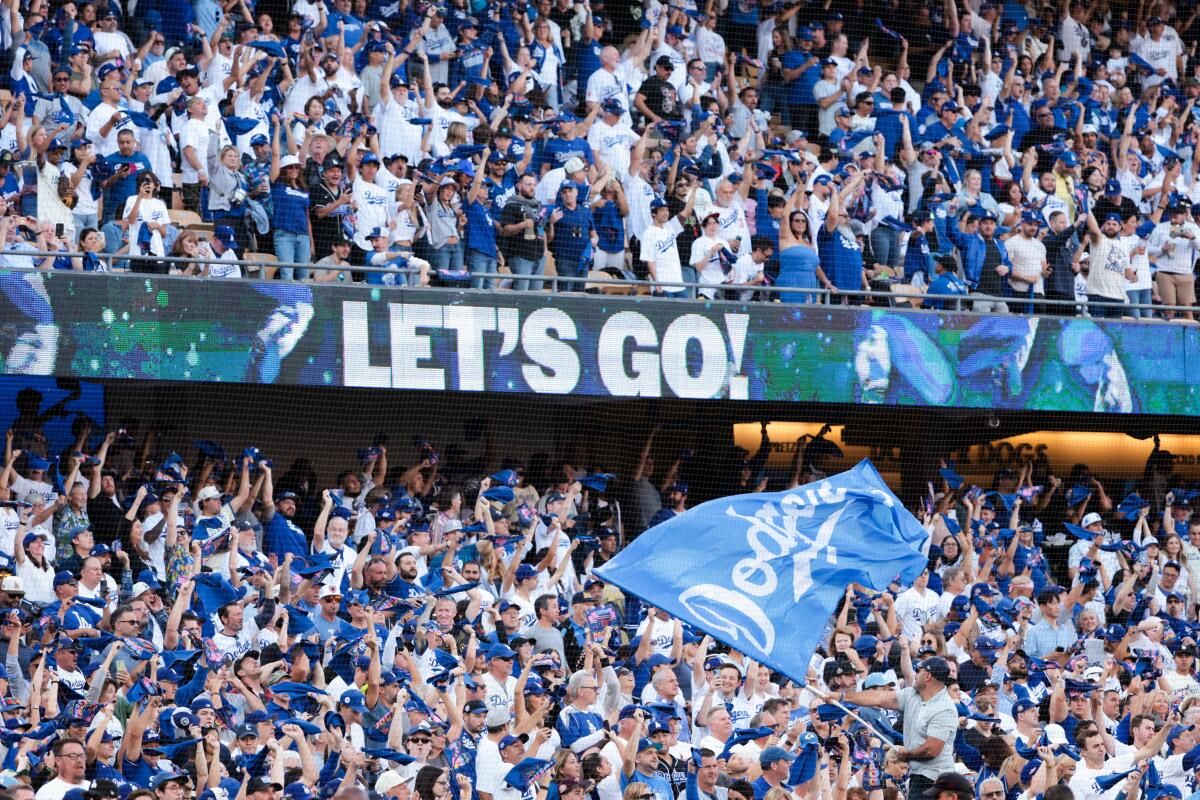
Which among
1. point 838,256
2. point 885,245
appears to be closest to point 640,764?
point 838,256

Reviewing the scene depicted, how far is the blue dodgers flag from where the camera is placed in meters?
10.0

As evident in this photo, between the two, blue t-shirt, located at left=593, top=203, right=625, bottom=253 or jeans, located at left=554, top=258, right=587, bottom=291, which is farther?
blue t-shirt, located at left=593, top=203, right=625, bottom=253

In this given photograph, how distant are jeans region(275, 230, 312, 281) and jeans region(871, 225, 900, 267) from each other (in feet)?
14.7

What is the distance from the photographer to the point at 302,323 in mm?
14891

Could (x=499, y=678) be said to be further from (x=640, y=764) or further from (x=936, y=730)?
(x=936, y=730)

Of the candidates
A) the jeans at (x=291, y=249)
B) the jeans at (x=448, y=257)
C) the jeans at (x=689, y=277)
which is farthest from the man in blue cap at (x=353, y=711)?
the jeans at (x=689, y=277)

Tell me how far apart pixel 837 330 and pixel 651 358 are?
4.86 feet

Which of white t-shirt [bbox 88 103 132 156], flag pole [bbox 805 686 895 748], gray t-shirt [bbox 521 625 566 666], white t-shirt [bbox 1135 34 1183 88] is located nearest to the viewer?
flag pole [bbox 805 686 895 748]

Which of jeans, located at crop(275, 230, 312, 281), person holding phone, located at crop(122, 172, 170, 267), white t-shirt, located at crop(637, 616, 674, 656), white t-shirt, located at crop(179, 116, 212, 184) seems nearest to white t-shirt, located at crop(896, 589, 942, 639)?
white t-shirt, located at crop(637, 616, 674, 656)

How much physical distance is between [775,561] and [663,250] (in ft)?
18.9

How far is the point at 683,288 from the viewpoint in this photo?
16062mm

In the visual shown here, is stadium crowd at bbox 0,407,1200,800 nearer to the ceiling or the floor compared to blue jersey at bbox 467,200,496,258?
nearer to the floor

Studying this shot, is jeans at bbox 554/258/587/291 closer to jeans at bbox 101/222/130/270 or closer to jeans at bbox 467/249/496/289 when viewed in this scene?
jeans at bbox 467/249/496/289

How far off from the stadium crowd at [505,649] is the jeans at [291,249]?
1.29 metres
